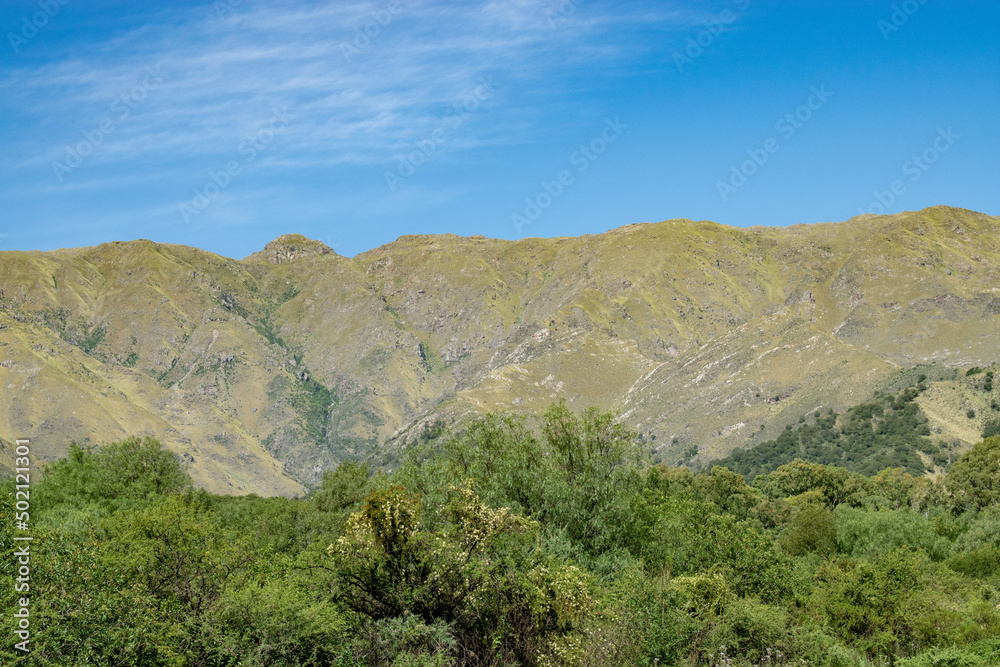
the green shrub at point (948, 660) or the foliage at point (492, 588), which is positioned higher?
the foliage at point (492, 588)

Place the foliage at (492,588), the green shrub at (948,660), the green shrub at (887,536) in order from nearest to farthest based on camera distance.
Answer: the foliage at (492,588) → the green shrub at (948,660) → the green shrub at (887,536)

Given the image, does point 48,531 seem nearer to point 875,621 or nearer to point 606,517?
point 606,517

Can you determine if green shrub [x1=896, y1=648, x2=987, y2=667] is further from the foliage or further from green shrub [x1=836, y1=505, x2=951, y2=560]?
green shrub [x1=836, y1=505, x2=951, y2=560]

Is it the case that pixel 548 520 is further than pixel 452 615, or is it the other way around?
pixel 548 520

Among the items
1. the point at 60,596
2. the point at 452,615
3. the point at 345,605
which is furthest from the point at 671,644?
the point at 60,596

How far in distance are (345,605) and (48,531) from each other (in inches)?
397

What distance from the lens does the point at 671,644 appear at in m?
27.9

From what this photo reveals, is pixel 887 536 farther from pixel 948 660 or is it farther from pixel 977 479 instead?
pixel 977 479

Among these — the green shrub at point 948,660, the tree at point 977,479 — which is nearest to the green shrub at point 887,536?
the tree at point 977,479

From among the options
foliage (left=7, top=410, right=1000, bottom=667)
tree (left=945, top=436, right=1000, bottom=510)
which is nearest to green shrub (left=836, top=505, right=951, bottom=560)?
foliage (left=7, top=410, right=1000, bottom=667)

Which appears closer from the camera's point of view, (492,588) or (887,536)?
(492,588)

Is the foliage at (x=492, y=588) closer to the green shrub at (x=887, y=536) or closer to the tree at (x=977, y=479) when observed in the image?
the green shrub at (x=887, y=536)

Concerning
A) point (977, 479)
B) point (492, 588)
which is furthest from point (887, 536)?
point (492, 588)

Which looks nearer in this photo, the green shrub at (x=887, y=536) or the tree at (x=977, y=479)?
the green shrub at (x=887, y=536)
